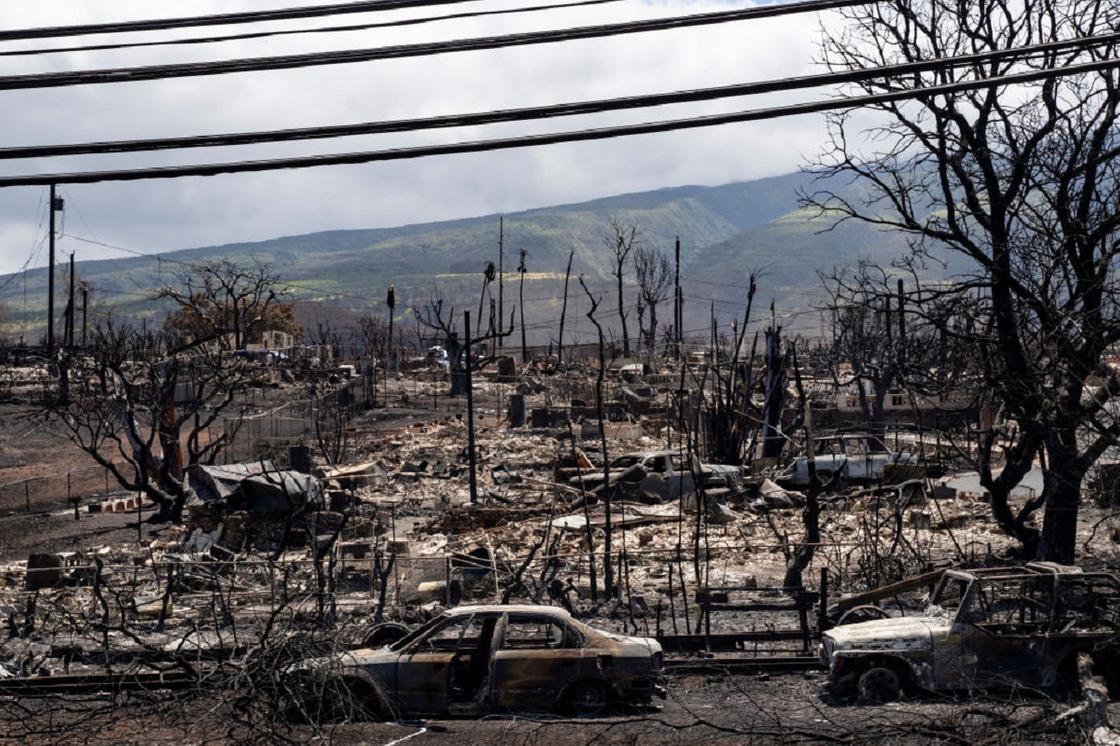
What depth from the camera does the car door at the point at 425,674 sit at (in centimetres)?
1226

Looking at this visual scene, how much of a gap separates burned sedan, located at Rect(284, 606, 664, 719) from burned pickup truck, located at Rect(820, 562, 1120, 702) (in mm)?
2123

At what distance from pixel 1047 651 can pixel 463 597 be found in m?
8.40

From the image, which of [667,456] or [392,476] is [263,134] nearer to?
[667,456]

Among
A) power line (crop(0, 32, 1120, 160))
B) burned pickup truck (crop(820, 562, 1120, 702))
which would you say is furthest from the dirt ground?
power line (crop(0, 32, 1120, 160))

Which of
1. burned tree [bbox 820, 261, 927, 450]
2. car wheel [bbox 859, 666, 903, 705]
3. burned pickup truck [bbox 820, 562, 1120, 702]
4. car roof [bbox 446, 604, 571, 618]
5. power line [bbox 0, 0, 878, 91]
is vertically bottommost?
car wheel [bbox 859, 666, 903, 705]

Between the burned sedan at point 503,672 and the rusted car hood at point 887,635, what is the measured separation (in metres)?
1.94

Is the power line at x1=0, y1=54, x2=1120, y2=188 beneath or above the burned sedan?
above

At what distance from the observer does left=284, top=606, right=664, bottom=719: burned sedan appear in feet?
40.2

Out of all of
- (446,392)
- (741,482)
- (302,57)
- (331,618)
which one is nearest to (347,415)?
(741,482)

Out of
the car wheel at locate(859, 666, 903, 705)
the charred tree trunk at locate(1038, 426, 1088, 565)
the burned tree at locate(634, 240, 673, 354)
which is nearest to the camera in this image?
the car wheel at locate(859, 666, 903, 705)

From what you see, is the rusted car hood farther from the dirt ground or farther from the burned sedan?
the burned sedan

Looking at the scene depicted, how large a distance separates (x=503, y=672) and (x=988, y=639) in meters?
4.81

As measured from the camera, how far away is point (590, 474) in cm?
3228

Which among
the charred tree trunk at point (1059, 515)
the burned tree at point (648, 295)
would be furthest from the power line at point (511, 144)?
the burned tree at point (648, 295)
